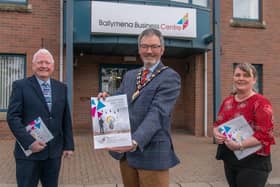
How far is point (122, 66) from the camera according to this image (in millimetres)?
12375

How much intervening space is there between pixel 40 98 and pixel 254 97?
74.2 inches

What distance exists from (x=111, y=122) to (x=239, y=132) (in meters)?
1.17

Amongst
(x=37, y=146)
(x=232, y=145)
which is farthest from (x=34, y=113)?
(x=232, y=145)

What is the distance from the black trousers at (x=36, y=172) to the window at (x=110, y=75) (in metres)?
8.66

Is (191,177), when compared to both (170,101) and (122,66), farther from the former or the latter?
(122,66)

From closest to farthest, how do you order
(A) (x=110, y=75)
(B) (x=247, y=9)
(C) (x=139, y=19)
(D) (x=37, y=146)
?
(D) (x=37, y=146)
(C) (x=139, y=19)
(A) (x=110, y=75)
(B) (x=247, y=9)

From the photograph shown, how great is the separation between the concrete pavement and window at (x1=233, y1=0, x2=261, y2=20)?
503 cm

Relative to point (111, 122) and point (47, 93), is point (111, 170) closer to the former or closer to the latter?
point (47, 93)

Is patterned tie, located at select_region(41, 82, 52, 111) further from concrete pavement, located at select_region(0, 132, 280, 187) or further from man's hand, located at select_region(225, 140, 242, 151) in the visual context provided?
concrete pavement, located at select_region(0, 132, 280, 187)

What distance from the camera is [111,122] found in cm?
254

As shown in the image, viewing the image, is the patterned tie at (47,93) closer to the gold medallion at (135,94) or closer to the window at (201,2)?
the gold medallion at (135,94)

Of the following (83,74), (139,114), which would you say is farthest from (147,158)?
(83,74)

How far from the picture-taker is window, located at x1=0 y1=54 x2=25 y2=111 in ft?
34.3

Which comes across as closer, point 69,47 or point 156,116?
point 156,116
